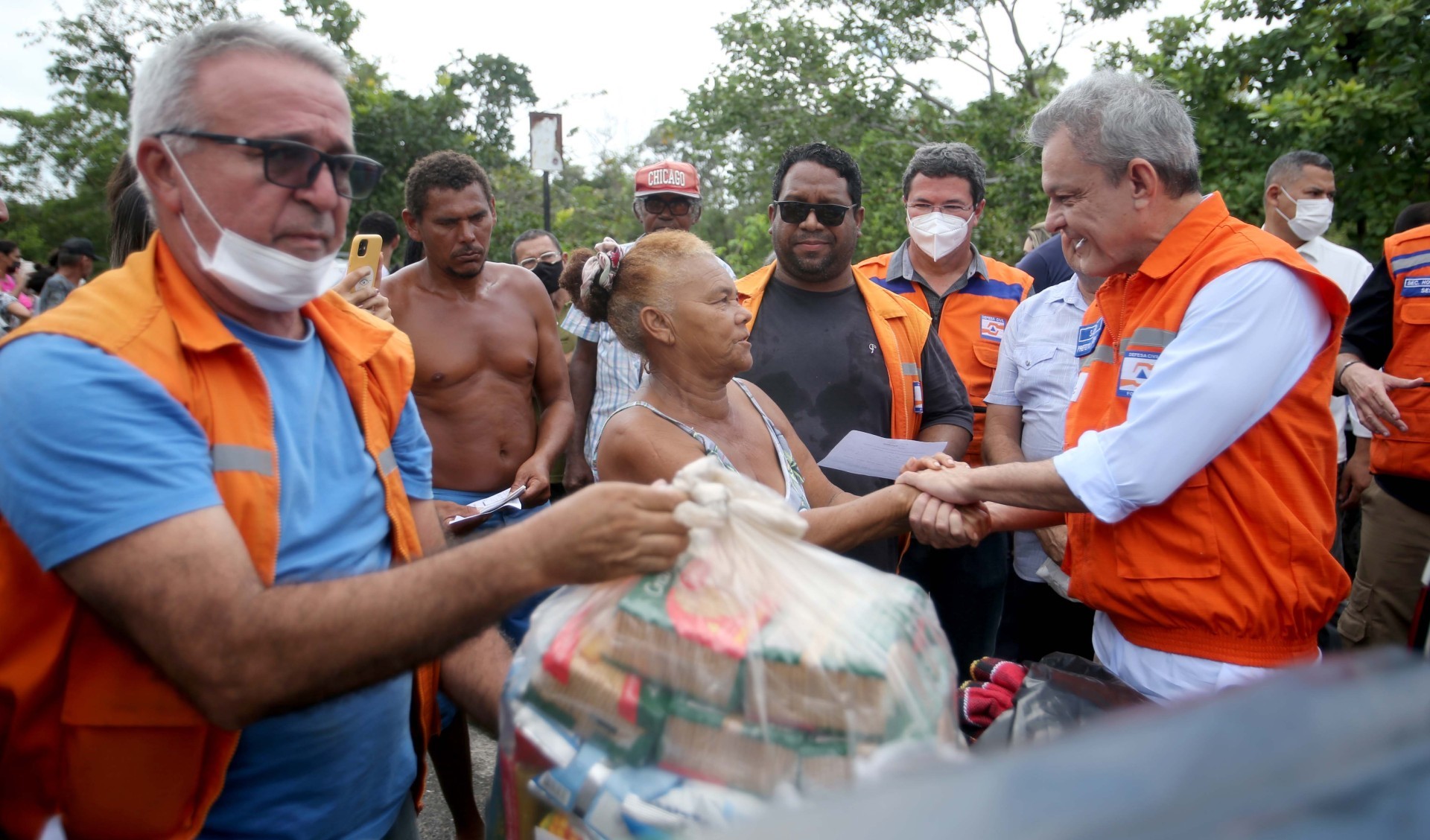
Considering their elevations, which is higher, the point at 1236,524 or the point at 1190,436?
the point at 1190,436

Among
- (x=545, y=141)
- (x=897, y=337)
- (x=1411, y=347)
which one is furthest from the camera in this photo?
(x=545, y=141)

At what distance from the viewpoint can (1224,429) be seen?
2000 mm

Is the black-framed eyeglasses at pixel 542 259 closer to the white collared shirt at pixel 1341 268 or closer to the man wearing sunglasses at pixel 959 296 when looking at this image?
the man wearing sunglasses at pixel 959 296

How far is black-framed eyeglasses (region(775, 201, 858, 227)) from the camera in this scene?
360 centimetres

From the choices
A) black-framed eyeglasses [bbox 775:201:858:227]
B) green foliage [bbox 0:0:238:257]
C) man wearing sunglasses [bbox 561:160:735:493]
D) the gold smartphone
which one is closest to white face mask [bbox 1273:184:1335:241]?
black-framed eyeglasses [bbox 775:201:858:227]

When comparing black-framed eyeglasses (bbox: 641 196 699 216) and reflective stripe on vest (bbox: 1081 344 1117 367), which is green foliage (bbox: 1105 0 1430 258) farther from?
reflective stripe on vest (bbox: 1081 344 1117 367)

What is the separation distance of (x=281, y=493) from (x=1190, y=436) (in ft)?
5.75

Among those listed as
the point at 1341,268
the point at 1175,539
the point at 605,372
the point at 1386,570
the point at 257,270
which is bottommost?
the point at 1386,570

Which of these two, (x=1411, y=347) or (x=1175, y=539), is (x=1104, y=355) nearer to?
(x=1175, y=539)

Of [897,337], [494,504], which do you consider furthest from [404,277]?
[897,337]

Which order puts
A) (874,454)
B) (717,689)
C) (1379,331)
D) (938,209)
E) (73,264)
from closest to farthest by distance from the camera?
(717,689), (874,454), (1379,331), (938,209), (73,264)

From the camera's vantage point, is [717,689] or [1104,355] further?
[1104,355]

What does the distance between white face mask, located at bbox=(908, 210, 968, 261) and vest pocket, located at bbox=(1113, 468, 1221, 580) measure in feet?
7.54

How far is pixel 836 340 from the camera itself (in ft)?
11.4
